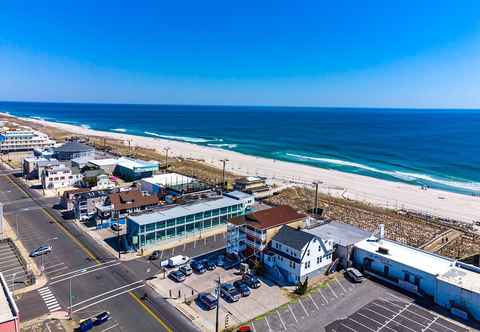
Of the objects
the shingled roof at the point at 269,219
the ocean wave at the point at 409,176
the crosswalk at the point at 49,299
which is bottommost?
the crosswalk at the point at 49,299

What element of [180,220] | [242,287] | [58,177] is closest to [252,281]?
[242,287]

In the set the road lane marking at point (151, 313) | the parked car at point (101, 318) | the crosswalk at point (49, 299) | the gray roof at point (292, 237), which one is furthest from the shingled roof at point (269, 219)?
the crosswalk at point (49, 299)

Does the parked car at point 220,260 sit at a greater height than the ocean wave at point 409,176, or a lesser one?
lesser

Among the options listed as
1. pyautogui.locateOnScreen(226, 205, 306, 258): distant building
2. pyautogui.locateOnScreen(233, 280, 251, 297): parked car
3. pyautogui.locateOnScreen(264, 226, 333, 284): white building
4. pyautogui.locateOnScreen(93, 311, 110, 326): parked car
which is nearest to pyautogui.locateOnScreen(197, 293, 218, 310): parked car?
pyautogui.locateOnScreen(233, 280, 251, 297): parked car

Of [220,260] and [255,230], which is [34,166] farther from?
[255,230]

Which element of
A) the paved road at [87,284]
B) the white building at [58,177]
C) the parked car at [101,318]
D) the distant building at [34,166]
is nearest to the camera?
the parked car at [101,318]

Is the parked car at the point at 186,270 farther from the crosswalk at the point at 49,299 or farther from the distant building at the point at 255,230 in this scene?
the crosswalk at the point at 49,299
